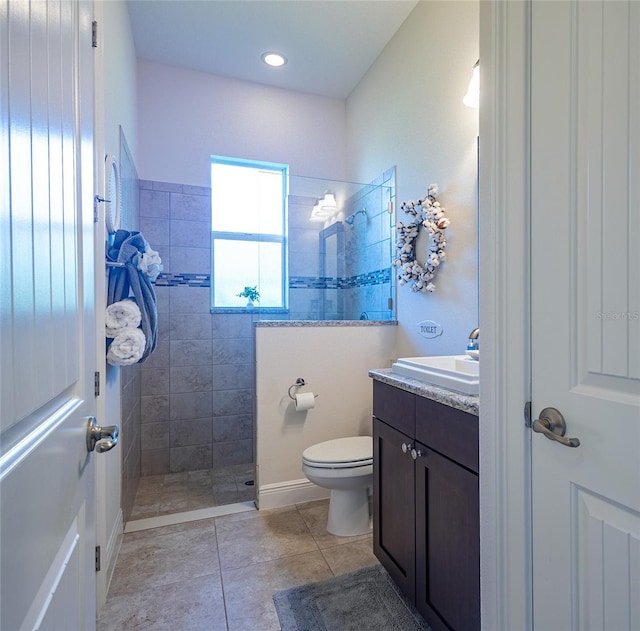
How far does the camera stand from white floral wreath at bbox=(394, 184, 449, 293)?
2.06 meters

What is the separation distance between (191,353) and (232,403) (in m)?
0.54

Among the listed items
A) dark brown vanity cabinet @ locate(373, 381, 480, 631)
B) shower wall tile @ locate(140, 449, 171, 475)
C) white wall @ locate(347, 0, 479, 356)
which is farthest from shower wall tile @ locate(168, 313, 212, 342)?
dark brown vanity cabinet @ locate(373, 381, 480, 631)

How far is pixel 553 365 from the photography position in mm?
797

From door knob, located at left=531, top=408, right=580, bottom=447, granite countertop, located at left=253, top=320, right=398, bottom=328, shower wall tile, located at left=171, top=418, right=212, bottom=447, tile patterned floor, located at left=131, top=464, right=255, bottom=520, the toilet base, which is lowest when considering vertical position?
tile patterned floor, located at left=131, top=464, right=255, bottom=520

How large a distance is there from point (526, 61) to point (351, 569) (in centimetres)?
197

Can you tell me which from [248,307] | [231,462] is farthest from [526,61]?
[231,462]

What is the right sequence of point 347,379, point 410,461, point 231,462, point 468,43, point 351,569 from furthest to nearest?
point 231,462 → point 347,379 → point 468,43 → point 351,569 → point 410,461

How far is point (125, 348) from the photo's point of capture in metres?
1.57

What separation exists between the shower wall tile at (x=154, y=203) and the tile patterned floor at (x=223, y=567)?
217cm

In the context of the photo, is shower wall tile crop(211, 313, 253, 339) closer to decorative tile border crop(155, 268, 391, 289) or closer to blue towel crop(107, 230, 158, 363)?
decorative tile border crop(155, 268, 391, 289)

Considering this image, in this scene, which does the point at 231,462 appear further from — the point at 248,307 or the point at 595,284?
the point at 595,284

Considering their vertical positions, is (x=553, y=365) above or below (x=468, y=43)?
below

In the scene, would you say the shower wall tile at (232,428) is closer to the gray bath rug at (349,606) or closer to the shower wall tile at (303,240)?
the shower wall tile at (303,240)

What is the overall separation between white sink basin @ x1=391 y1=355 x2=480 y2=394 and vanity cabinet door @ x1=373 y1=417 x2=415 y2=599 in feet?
0.81
